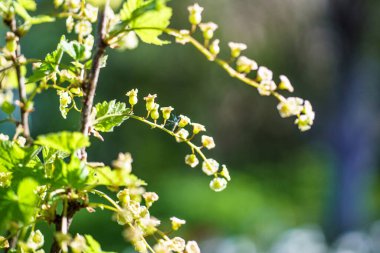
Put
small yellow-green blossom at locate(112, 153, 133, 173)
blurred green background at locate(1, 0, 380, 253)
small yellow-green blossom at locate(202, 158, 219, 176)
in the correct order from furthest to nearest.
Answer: blurred green background at locate(1, 0, 380, 253)
small yellow-green blossom at locate(202, 158, 219, 176)
small yellow-green blossom at locate(112, 153, 133, 173)

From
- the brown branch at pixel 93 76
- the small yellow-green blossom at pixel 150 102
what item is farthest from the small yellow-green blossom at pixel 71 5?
the small yellow-green blossom at pixel 150 102

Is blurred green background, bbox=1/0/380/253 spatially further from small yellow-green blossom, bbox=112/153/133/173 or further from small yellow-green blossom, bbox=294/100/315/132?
small yellow-green blossom, bbox=112/153/133/173

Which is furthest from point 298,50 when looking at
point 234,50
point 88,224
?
point 234,50

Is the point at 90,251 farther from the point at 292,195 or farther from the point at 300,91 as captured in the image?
the point at 300,91

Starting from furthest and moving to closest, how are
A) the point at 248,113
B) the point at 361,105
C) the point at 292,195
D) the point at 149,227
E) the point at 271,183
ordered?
the point at 248,113 < the point at 271,183 < the point at 292,195 < the point at 361,105 < the point at 149,227

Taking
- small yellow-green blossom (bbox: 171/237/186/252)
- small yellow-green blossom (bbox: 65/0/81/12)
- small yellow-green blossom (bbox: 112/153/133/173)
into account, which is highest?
small yellow-green blossom (bbox: 65/0/81/12)

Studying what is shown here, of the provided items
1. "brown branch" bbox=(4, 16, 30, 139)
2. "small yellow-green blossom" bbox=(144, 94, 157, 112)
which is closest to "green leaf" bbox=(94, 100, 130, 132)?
"small yellow-green blossom" bbox=(144, 94, 157, 112)
